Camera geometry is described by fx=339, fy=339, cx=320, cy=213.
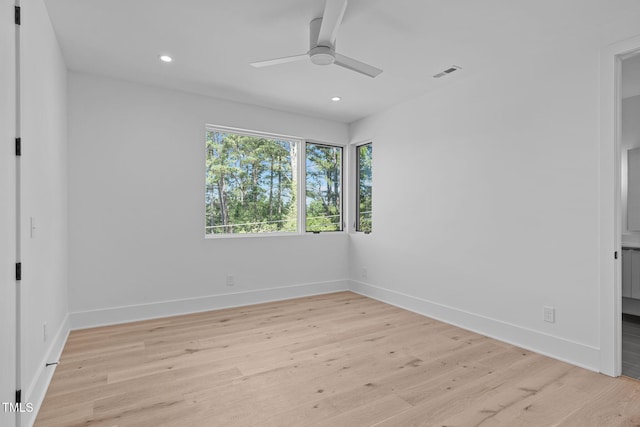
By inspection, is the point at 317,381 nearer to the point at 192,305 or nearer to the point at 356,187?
the point at 192,305

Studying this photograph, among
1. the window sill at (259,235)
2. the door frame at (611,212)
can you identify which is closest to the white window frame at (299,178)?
the window sill at (259,235)

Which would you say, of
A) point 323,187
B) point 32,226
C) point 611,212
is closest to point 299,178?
point 323,187

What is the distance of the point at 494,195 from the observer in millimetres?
3240

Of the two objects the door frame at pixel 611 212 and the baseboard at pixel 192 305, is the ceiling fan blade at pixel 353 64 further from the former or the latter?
the baseboard at pixel 192 305

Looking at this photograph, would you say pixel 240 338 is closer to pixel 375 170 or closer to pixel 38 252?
pixel 38 252

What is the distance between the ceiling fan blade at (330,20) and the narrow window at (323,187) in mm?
2676

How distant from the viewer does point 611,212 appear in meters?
2.45

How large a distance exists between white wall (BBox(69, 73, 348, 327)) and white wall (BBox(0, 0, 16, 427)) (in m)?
1.97

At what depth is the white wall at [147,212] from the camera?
345 cm

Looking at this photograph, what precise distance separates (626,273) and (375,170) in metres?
3.03

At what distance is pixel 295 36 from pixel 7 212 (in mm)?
2205

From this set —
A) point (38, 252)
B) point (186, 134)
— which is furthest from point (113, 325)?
point (186, 134)

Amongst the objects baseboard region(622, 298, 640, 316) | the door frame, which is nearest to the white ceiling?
the door frame

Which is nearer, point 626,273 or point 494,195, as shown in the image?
point 494,195
